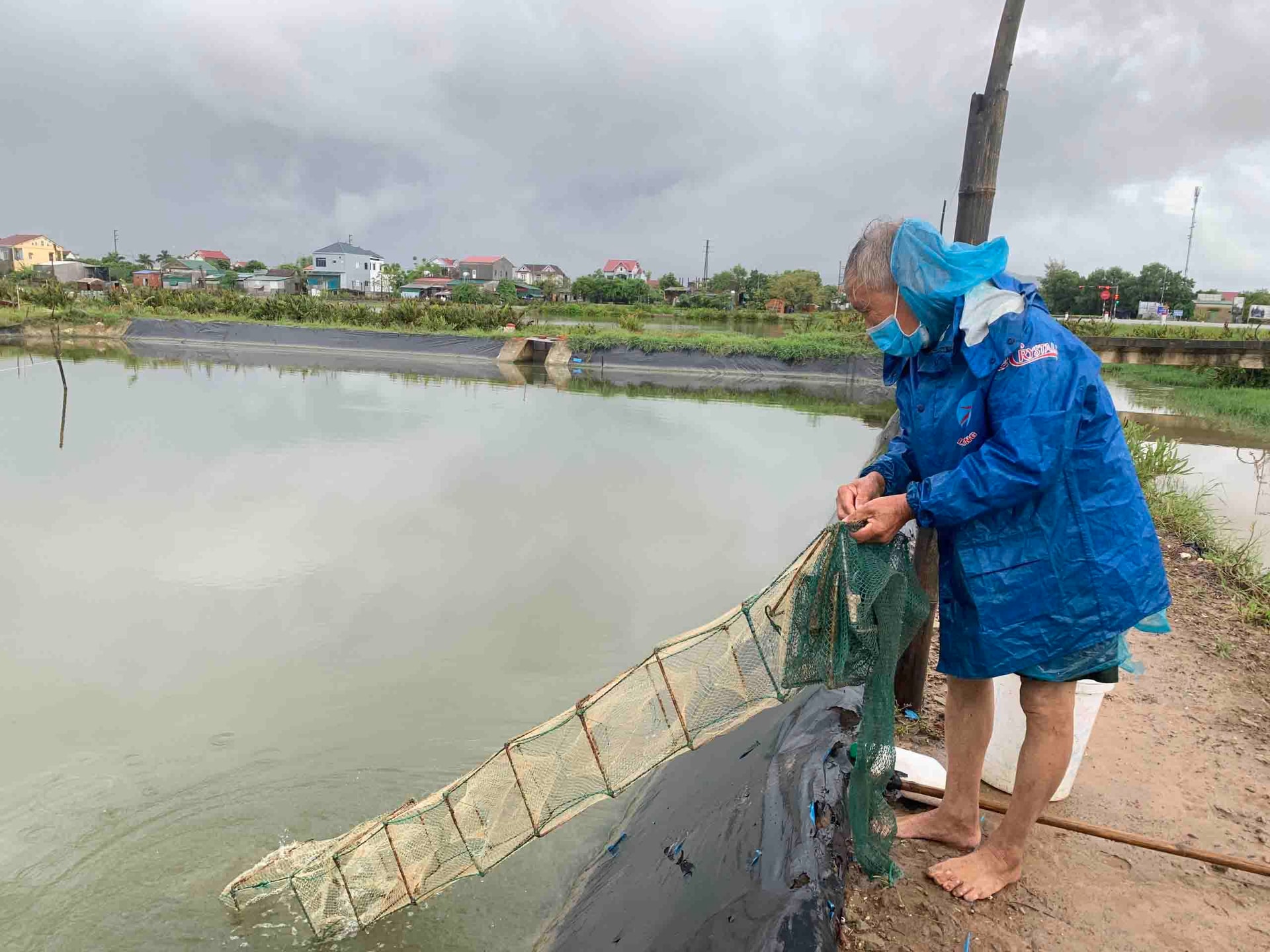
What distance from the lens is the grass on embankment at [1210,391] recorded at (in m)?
13.2

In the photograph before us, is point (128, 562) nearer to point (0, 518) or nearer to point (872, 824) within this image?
point (0, 518)

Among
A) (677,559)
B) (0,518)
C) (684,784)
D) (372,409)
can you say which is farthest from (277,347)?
(684,784)

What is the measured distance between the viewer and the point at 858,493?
74.9 inches

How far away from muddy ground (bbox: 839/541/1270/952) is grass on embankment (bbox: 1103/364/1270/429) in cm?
1180

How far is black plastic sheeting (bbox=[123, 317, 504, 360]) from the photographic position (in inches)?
945

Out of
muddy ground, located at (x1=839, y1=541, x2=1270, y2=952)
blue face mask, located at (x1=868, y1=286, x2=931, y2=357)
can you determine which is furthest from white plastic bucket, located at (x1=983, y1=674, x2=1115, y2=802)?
blue face mask, located at (x1=868, y1=286, x2=931, y2=357)

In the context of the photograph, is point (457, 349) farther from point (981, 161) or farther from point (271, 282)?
point (271, 282)

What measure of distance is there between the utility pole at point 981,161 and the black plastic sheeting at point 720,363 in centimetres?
1889

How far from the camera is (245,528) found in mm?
5871

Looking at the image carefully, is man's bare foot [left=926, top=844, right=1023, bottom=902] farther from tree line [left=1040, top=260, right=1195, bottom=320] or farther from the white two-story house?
the white two-story house

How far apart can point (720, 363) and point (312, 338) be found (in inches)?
521

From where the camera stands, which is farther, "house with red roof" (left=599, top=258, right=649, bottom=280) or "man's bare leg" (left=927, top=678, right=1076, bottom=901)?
"house with red roof" (left=599, top=258, right=649, bottom=280)

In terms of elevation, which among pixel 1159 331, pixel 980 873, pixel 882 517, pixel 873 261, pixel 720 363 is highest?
pixel 1159 331

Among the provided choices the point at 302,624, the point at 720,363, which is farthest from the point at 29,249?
the point at 302,624
